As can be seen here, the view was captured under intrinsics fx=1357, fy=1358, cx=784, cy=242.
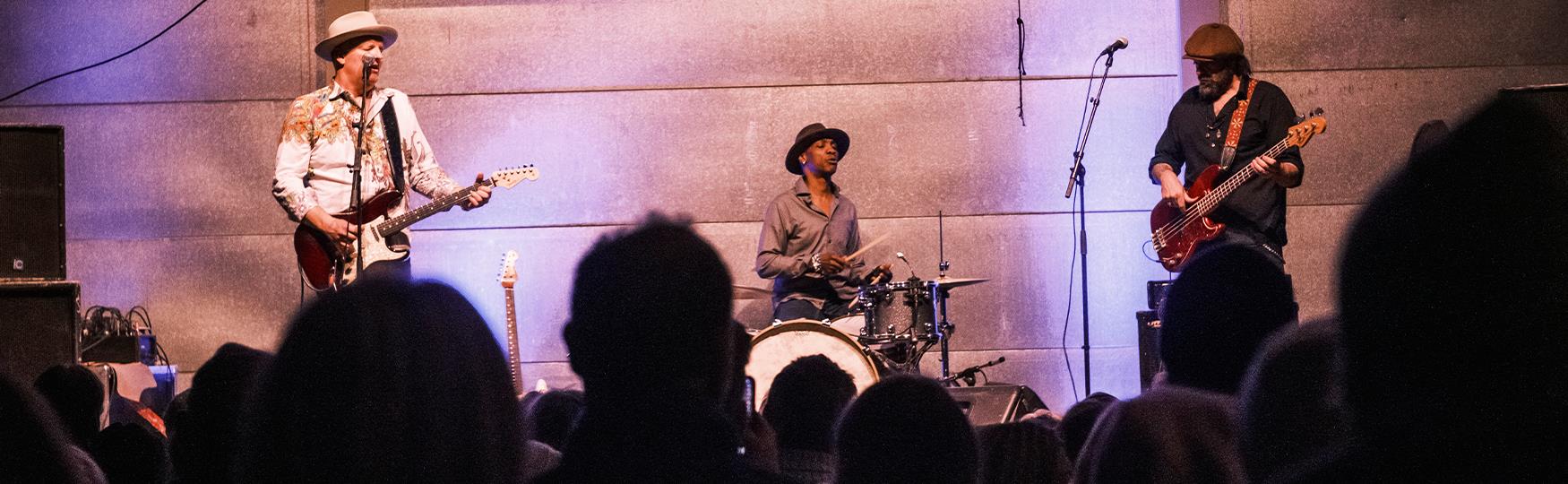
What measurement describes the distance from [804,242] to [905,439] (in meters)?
5.97

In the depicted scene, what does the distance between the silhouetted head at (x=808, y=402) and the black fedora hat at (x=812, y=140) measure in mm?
5015

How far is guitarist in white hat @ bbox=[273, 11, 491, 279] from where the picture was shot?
658 centimetres

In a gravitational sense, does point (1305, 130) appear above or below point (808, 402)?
above

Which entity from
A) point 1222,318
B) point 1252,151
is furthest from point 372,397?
point 1252,151

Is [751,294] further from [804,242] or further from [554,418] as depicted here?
[554,418]

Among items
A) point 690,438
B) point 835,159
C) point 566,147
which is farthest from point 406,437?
point 566,147

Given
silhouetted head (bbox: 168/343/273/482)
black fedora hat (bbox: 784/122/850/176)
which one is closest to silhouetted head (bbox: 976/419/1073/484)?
silhouetted head (bbox: 168/343/273/482)

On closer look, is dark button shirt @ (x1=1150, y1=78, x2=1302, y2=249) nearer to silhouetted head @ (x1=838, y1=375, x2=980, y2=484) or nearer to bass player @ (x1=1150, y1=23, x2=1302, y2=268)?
bass player @ (x1=1150, y1=23, x2=1302, y2=268)

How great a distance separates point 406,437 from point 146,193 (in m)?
8.06

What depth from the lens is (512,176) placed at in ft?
24.2

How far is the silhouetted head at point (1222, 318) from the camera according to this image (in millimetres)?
1888

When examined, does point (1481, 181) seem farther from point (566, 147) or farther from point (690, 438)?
point (566, 147)

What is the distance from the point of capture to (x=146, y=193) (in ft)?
28.3

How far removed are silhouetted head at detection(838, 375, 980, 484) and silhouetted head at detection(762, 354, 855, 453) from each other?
0.90 metres
